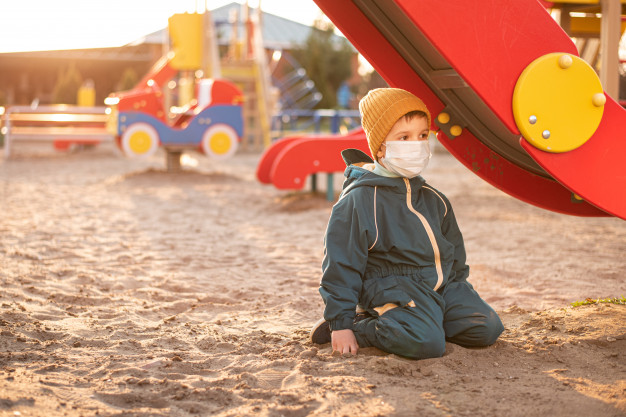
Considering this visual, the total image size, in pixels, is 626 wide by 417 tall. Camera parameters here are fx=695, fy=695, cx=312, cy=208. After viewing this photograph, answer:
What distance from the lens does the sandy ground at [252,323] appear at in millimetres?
2094

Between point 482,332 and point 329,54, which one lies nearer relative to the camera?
point 482,332

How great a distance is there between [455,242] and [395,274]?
30cm

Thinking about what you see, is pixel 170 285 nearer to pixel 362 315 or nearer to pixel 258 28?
pixel 362 315

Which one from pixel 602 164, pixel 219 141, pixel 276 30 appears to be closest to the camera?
pixel 602 164

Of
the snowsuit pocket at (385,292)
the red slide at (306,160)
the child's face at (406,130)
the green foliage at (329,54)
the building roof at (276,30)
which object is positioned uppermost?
the building roof at (276,30)

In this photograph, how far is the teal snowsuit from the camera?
97.1 inches

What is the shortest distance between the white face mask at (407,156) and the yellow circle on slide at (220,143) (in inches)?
290

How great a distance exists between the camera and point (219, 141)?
970cm

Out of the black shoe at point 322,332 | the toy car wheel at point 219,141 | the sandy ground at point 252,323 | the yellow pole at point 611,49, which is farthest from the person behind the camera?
the toy car wheel at point 219,141

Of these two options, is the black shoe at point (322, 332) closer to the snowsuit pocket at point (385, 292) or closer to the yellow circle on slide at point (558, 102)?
the snowsuit pocket at point (385, 292)

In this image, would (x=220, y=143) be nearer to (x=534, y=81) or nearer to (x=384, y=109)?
(x=384, y=109)

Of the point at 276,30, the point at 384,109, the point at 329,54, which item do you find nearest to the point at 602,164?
the point at 384,109

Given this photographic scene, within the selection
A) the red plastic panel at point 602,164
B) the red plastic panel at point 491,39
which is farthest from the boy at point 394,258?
the red plastic panel at point 602,164

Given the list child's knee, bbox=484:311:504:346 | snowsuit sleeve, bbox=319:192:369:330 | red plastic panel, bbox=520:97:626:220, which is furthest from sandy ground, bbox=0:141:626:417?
red plastic panel, bbox=520:97:626:220
